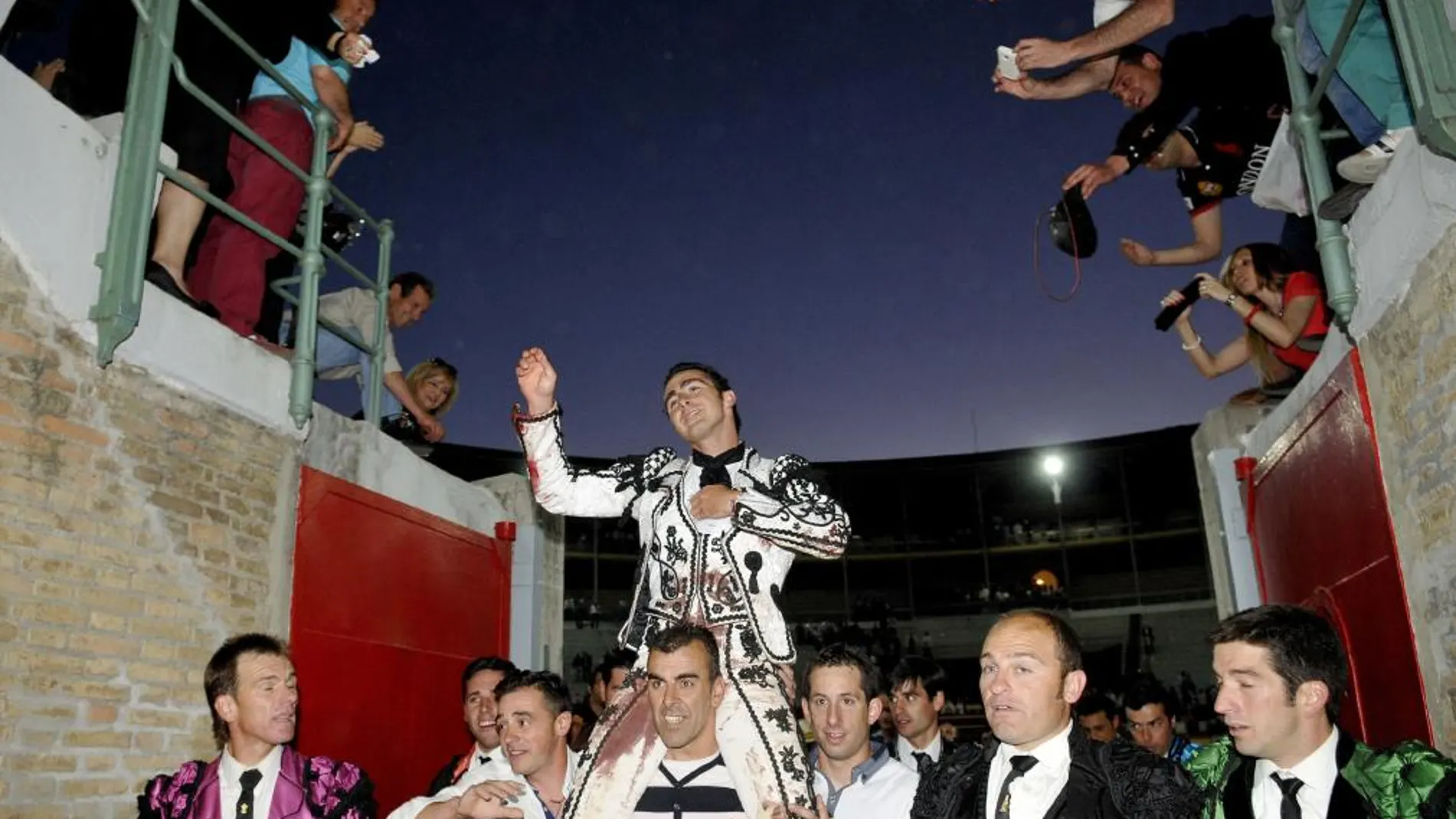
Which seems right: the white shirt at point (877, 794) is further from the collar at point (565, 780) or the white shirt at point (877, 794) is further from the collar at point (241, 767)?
the collar at point (241, 767)

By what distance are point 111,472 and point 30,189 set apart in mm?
1183

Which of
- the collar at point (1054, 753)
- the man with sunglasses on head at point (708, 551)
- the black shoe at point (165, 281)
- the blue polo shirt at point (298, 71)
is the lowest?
the collar at point (1054, 753)

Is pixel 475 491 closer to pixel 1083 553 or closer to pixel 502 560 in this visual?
pixel 502 560

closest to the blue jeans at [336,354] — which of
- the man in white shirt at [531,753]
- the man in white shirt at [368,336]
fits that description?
the man in white shirt at [368,336]

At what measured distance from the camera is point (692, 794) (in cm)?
318

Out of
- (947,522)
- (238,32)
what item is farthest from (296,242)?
(947,522)

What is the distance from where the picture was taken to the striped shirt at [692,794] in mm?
3164

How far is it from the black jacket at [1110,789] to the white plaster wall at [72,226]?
3873mm

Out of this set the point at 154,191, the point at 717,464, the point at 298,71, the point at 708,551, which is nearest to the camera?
the point at 708,551

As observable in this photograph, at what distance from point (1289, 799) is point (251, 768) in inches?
136

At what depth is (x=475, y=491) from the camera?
317 inches

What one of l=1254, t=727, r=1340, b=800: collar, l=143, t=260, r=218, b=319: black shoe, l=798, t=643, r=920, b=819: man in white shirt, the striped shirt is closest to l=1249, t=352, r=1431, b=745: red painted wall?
l=1254, t=727, r=1340, b=800: collar

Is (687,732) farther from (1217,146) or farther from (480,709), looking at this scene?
(1217,146)

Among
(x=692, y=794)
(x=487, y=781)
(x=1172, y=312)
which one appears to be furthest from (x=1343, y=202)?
(x=487, y=781)
